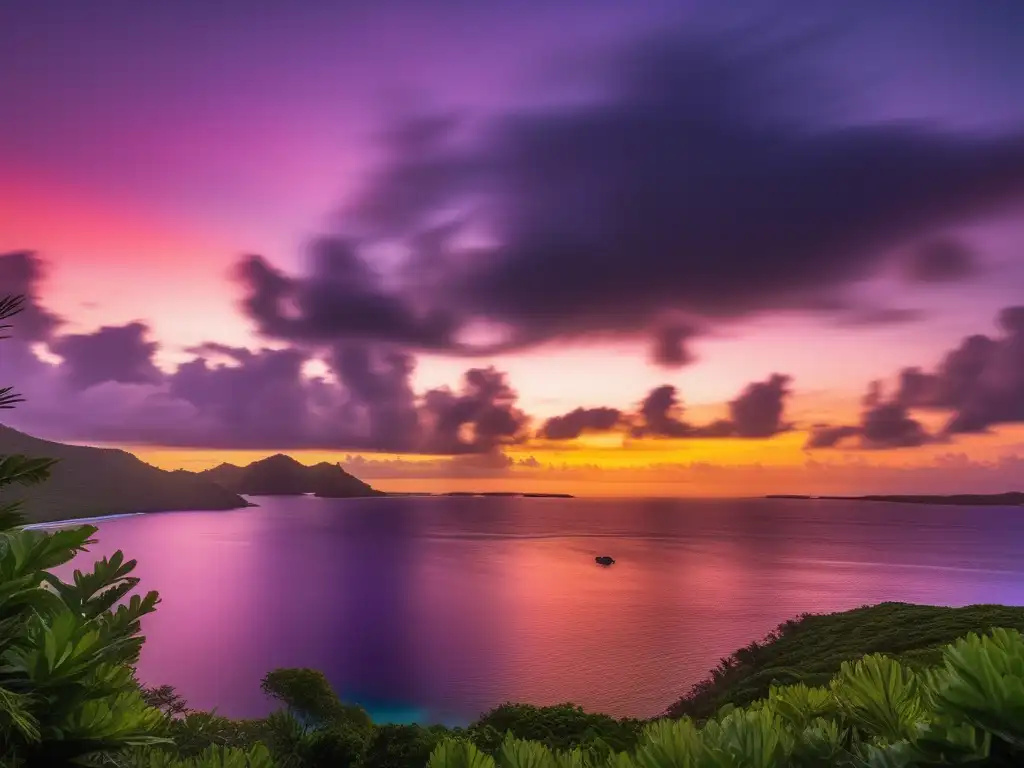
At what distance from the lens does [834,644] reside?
4300 cm

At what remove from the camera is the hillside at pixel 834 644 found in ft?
108

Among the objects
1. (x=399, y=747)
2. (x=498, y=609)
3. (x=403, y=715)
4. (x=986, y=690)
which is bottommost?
(x=403, y=715)

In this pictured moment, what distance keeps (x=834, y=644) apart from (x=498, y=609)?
180 feet

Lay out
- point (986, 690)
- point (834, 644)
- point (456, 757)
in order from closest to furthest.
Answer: point (986, 690) < point (456, 757) < point (834, 644)

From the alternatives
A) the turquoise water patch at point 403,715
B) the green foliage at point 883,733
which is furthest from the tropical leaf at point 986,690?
the turquoise water patch at point 403,715

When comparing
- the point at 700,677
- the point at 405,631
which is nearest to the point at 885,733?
the point at 700,677

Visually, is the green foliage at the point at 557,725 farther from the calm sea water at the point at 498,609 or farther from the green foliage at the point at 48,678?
the calm sea water at the point at 498,609

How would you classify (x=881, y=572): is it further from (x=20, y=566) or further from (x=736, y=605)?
(x=20, y=566)

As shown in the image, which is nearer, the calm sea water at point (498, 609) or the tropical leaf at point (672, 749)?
the tropical leaf at point (672, 749)

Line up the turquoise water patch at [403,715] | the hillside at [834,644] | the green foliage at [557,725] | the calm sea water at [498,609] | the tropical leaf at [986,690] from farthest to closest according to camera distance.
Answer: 1. the calm sea water at [498,609]
2. the turquoise water patch at [403,715]
3. the hillside at [834,644]
4. the green foliage at [557,725]
5. the tropical leaf at [986,690]

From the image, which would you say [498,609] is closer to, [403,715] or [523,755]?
[403,715]

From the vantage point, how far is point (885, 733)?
12.3 feet

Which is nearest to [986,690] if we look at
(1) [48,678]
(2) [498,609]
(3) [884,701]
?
(3) [884,701]

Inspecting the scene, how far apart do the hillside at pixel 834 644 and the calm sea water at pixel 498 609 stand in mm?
9435
